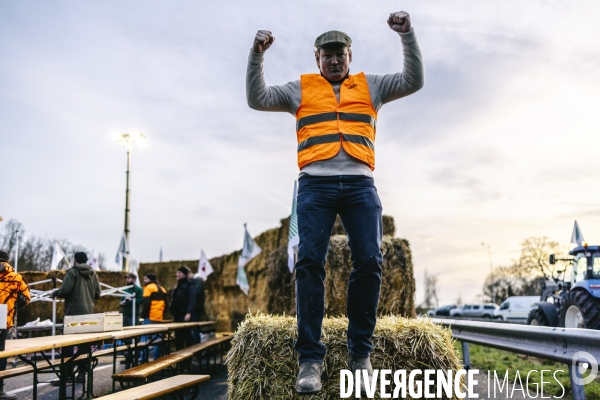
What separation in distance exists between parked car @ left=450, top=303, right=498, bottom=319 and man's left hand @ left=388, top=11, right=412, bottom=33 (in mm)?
50012

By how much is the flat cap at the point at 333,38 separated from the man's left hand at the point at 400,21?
0.30m

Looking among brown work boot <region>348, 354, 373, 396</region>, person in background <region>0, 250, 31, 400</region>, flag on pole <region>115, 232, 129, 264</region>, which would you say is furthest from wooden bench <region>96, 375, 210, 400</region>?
flag on pole <region>115, 232, 129, 264</region>

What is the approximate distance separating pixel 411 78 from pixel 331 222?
3.52ft

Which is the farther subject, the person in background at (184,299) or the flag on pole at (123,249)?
the flag on pole at (123,249)

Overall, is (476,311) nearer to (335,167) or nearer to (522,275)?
(522,275)

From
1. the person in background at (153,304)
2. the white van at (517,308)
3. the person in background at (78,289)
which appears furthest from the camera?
the white van at (517,308)

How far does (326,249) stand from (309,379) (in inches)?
29.6

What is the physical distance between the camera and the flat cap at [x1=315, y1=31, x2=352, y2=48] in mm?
3502

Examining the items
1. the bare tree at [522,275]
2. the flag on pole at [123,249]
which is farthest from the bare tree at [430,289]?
the flag on pole at [123,249]

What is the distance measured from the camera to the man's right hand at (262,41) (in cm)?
340

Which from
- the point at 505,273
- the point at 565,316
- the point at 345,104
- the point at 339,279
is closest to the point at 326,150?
the point at 345,104

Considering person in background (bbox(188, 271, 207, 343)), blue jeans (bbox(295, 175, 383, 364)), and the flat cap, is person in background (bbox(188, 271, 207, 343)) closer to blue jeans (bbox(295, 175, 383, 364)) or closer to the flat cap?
blue jeans (bbox(295, 175, 383, 364))

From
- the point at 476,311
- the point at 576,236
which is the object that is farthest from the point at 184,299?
the point at 476,311

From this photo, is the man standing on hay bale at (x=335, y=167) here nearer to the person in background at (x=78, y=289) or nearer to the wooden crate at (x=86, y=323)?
the wooden crate at (x=86, y=323)
